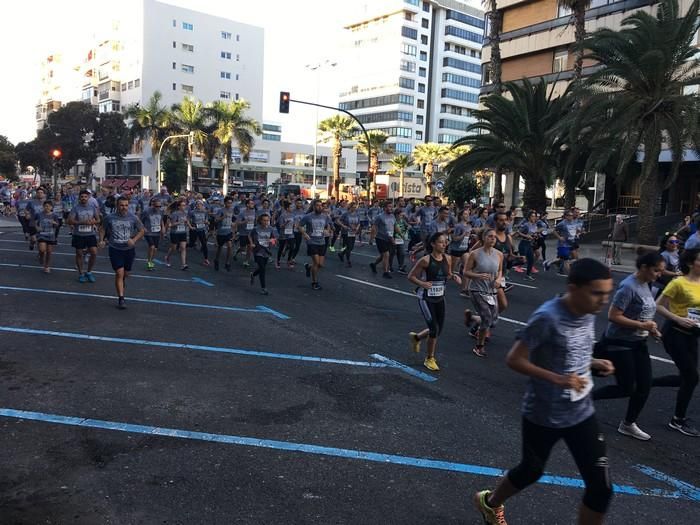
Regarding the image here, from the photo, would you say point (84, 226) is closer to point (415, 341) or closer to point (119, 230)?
point (119, 230)

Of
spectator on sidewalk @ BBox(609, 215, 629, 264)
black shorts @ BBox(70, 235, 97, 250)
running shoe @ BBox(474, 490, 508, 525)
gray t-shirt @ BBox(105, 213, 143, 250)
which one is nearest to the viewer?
running shoe @ BBox(474, 490, 508, 525)

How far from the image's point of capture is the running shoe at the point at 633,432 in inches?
198

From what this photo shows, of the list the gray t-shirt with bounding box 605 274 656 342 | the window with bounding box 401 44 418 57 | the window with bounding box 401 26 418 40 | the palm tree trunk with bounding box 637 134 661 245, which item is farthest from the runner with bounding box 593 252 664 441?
the window with bounding box 401 26 418 40

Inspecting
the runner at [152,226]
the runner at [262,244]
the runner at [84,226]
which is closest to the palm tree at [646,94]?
the runner at [262,244]

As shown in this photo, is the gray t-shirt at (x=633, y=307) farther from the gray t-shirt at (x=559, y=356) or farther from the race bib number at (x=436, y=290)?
the race bib number at (x=436, y=290)

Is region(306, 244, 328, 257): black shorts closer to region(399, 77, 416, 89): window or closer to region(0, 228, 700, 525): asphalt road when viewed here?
region(0, 228, 700, 525): asphalt road

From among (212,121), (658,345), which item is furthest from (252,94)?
(658,345)

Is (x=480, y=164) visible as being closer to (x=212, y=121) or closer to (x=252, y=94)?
(x=212, y=121)

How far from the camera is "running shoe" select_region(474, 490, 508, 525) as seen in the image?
3.50 m

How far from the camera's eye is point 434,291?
683cm

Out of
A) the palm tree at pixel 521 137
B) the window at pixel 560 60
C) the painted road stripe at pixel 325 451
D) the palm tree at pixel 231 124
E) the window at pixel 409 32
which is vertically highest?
the window at pixel 409 32

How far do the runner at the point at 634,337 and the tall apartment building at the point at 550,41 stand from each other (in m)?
30.0

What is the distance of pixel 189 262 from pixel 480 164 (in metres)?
16.4

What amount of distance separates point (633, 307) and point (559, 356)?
2155 mm
